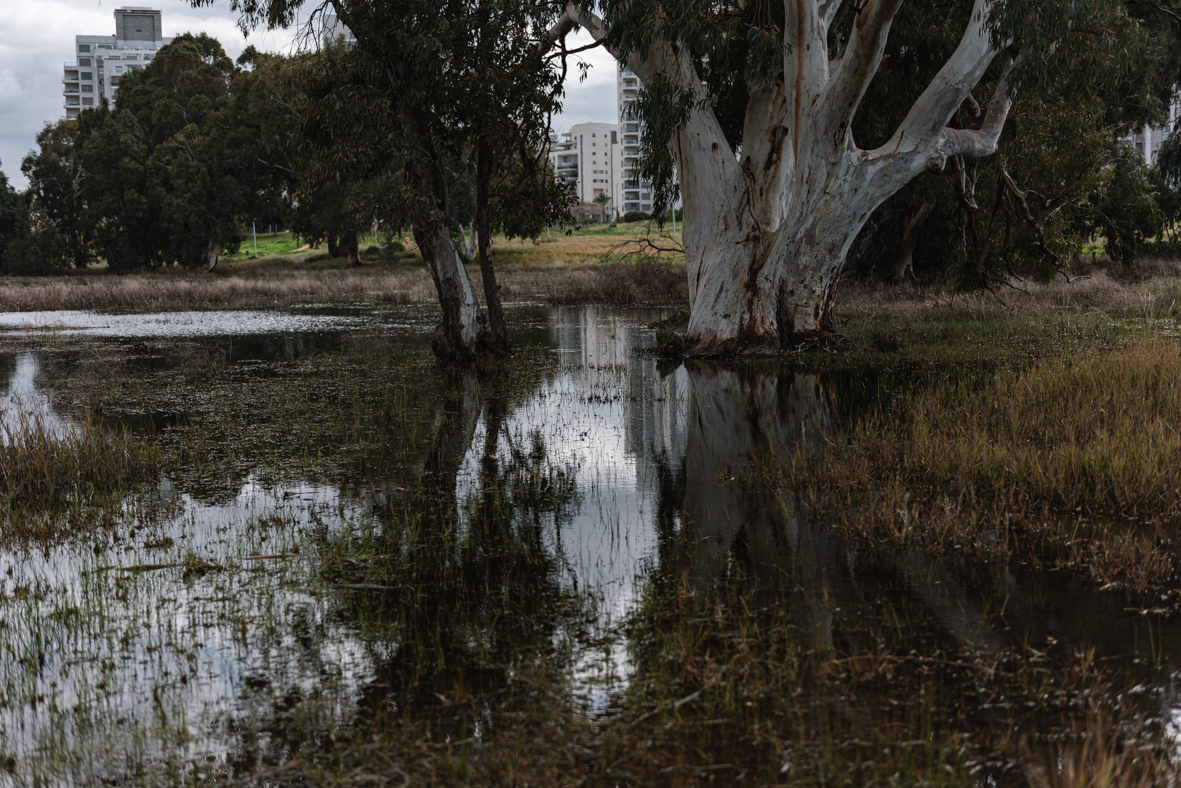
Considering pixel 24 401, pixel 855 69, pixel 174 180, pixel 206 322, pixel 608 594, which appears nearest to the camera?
pixel 608 594

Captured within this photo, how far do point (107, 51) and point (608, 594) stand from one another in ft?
612

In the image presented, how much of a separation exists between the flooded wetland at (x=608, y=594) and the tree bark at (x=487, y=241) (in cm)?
634

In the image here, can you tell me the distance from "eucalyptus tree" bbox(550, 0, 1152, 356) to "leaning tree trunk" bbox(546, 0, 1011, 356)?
22 mm

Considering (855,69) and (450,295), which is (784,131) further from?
(450,295)

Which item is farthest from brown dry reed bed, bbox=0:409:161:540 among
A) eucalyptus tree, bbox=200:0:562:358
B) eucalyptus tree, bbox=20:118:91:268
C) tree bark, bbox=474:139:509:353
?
eucalyptus tree, bbox=20:118:91:268

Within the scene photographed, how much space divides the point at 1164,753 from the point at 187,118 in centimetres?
6595

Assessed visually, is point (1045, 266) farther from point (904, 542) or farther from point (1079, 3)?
point (904, 542)

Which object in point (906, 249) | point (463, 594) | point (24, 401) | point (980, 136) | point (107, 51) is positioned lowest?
point (463, 594)

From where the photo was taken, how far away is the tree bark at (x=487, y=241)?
17094 mm

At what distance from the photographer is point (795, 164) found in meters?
15.8

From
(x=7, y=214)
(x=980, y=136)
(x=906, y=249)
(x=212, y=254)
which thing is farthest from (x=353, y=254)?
(x=980, y=136)

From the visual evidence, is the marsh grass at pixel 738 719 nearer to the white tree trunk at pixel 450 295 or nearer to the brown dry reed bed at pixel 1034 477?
the brown dry reed bed at pixel 1034 477

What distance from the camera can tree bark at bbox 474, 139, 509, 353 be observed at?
56.1 ft

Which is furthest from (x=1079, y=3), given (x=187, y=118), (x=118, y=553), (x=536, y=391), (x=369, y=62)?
(x=187, y=118)
